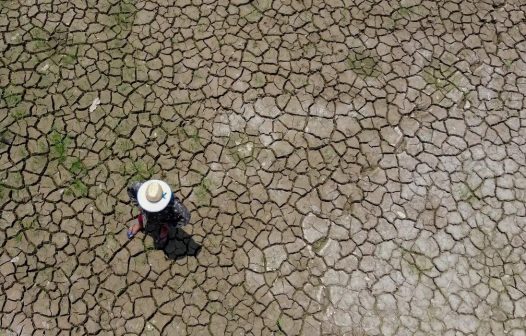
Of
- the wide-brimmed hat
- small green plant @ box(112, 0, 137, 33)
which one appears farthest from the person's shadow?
small green plant @ box(112, 0, 137, 33)

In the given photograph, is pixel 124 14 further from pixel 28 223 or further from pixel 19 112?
pixel 28 223

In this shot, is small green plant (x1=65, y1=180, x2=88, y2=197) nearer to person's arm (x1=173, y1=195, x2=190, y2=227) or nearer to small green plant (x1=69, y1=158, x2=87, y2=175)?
small green plant (x1=69, y1=158, x2=87, y2=175)

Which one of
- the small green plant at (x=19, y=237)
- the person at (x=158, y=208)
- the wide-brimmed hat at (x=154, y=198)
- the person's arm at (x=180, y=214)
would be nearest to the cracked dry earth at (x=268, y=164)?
the small green plant at (x=19, y=237)

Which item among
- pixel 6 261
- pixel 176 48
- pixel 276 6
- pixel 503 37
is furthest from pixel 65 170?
pixel 503 37

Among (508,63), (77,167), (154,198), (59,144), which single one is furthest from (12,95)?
(508,63)

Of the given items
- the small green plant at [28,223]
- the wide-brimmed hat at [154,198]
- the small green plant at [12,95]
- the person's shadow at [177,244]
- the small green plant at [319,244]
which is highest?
the wide-brimmed hat at [154,198]

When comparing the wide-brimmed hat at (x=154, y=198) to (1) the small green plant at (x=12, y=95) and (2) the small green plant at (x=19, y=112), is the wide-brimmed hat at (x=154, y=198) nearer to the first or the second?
(2) the small green plant at (x=19, y=112)
